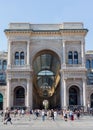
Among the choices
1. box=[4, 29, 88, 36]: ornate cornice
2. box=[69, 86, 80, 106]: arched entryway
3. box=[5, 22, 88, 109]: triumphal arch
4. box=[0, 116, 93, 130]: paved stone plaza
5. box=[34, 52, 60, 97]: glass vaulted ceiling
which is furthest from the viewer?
box=[34, 52, 60, 97]: glass vaulted ceiling

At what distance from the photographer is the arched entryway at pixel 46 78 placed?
92.6 metres

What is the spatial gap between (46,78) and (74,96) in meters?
49.5

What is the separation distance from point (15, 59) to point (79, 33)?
54.4 ft

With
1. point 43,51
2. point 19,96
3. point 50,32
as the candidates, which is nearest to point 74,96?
point 19,96

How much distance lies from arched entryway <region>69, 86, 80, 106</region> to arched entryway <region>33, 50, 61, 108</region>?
9791mm

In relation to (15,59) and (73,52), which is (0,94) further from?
(73,52)

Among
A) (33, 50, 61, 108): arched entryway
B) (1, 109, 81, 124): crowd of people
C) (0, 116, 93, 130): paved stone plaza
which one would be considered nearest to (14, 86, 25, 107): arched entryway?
(1, 109, 81, 124): crowd of people

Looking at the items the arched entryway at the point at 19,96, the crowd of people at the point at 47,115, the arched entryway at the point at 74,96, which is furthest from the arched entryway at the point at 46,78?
the crowd of people at the point at 47,115

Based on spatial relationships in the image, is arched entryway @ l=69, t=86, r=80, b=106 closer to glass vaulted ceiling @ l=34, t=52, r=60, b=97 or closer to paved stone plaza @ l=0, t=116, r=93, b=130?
glass vaulted ceiling @ l=34, t=52, r=60, b=97

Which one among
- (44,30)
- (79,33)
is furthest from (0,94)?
(79,33)

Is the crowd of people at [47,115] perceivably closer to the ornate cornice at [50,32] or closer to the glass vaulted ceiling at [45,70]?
the ornate cornice at [50,32]

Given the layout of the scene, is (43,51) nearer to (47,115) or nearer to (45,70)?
(47,115)

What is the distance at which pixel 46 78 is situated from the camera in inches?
4823

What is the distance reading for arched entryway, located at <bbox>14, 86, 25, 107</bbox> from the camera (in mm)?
71188
